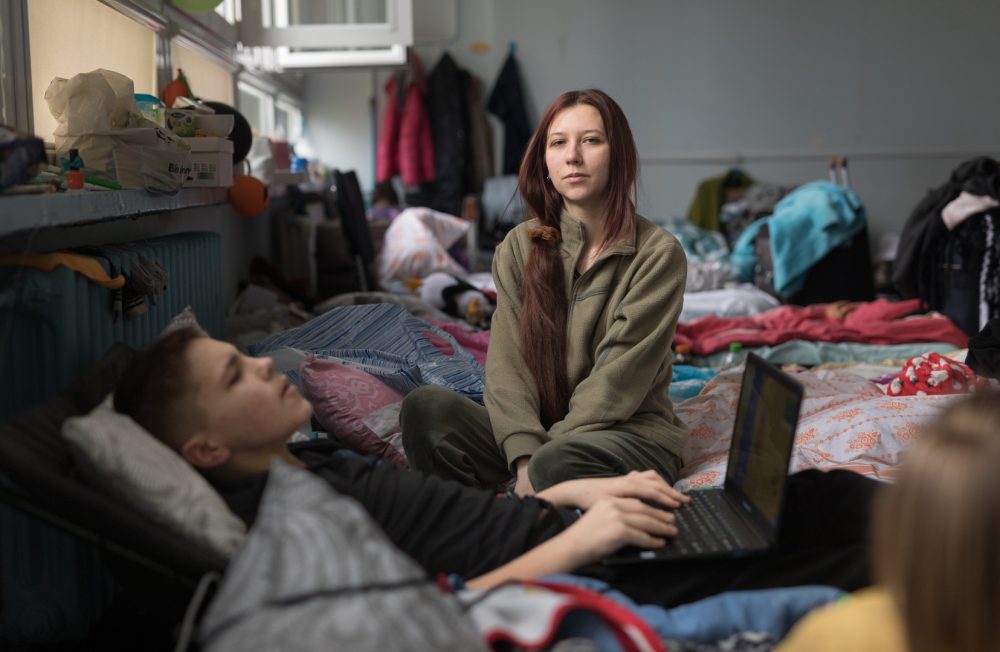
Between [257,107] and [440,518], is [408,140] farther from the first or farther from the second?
[440,518]

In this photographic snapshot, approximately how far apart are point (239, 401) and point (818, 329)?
2.80 m

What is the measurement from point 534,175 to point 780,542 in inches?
46.8

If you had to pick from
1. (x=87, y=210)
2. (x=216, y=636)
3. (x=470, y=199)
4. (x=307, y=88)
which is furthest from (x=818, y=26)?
(x=216, y=636)

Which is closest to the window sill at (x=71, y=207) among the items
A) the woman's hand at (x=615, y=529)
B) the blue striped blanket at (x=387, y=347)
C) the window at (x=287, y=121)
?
the blue striped blanket at (x=387, y=347)

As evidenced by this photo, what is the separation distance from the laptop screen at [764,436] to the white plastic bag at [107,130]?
4.36 feet

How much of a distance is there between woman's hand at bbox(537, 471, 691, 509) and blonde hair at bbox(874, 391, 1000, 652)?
2.20 ft

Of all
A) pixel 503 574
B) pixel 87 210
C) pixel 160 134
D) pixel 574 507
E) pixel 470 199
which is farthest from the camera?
pixel 470 199

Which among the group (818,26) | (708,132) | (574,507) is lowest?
(574,507)

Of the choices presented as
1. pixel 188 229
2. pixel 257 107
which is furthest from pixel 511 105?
pixel 188 229

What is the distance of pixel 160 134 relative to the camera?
229 cm

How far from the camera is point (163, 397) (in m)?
1.41

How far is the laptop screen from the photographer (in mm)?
1375

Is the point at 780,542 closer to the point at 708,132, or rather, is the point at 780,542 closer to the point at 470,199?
the point at 470,199

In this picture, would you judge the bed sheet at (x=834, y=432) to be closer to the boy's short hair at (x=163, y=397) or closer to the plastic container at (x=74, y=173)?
the boy's short hair at (x=163, y=397)
